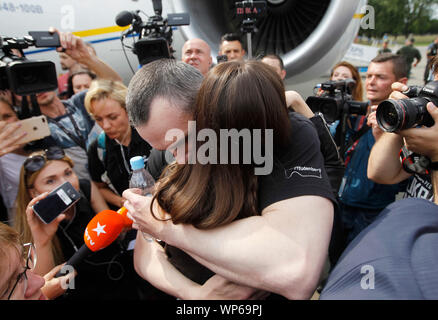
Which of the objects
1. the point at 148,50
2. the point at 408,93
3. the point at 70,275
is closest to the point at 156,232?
the point at 70,275

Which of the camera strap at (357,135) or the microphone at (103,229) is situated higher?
the microphone at (103,229)

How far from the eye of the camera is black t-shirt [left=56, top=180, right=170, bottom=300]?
1382 mm

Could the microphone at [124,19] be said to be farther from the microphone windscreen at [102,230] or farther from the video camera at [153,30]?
the microphone windscreen at [102,230]

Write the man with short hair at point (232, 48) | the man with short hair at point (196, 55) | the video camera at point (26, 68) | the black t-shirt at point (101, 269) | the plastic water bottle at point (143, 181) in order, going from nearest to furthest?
the plastic water bottle at point (143, 181) → the black t-shirt at point (101, 269) → the video camera at point (26, 68) → the man with short hair at point (196, 55) → the man with short hair at point (232, 48)

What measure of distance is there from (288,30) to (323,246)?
3546 mm

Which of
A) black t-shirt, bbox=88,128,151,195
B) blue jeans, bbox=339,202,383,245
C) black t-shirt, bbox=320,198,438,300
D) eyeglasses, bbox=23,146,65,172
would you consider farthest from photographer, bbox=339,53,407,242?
eyeglasses, bbox=23,146,65,172

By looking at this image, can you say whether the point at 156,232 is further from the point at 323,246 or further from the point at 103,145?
the point at 103,145

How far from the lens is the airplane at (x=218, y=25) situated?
291 centimetres

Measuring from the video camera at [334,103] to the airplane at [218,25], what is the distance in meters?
1.62

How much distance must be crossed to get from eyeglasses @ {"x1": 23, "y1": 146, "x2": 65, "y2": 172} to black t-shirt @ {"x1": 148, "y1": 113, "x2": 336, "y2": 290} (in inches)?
41.6

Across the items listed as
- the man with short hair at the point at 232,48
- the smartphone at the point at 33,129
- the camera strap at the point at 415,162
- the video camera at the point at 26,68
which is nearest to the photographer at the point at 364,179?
the camera strap at the point at 415,162

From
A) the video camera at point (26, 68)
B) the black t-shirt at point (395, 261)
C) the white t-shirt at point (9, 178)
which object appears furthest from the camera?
the white t-shirt at point (9, 178)

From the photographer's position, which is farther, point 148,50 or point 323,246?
point 148,50

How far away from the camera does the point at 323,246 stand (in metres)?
0.64
